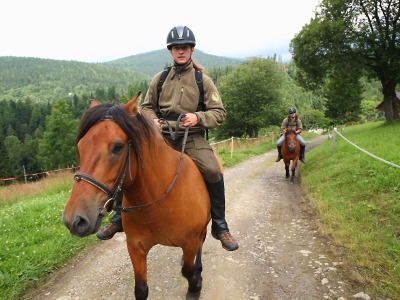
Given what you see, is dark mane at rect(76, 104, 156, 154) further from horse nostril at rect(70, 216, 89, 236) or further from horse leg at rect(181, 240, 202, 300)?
horse leg at rect(181, 240, 202, 300)

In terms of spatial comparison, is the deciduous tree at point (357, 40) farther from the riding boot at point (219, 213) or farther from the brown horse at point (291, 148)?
the riding boot at point (219, 213)

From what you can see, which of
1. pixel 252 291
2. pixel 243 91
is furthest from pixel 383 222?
pixel 243 91

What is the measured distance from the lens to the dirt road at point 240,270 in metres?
3.90

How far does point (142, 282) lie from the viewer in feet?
10.3

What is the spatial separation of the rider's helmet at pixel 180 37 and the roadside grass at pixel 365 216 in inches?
154

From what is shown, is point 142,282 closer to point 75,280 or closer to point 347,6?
point 75,280

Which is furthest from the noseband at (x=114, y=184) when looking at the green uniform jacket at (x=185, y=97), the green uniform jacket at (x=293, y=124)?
the green uniform jacket at (x=293, y=124)

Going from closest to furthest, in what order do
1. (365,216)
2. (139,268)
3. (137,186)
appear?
(137,186) → (139,268) → (365,216)

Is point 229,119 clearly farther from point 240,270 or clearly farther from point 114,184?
point 114,184

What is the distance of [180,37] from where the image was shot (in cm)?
326

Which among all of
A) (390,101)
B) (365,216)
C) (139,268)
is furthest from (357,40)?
(139,268)

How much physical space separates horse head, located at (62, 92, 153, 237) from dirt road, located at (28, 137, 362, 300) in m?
2.47

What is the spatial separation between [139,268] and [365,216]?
4649 mm

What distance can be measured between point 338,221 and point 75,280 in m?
4.96
